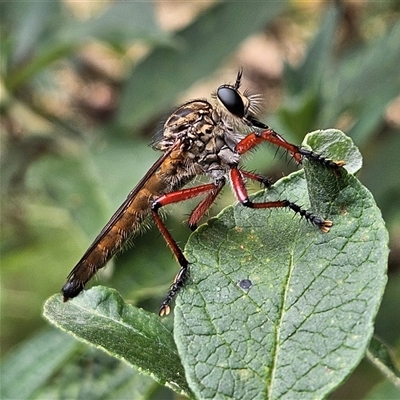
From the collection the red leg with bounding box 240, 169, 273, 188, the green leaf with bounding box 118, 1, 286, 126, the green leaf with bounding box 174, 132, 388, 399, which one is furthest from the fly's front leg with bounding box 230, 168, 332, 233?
the green leaf with bounding box 118, 1, 286, 126

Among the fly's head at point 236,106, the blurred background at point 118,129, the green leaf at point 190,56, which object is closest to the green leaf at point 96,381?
the blurred background at point 118,129

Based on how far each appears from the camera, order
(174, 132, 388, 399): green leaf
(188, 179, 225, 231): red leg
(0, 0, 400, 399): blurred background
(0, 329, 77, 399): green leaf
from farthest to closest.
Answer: (0, 0, 400, 399): blurred background < (0, 329, 77, 399): green leaf < (188, 179, 225, 231): red leg < (174, 132, 388, 399): green leaf

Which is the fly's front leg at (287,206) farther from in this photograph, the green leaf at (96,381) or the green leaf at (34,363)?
the green leaf at (34,363)

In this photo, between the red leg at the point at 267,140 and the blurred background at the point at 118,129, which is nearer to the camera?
the red leg at the point at 267,140

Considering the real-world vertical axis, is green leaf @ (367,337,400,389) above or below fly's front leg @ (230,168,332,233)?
below

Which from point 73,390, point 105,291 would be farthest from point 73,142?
point 105,291

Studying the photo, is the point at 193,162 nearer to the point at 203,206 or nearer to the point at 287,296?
the point at 203,206

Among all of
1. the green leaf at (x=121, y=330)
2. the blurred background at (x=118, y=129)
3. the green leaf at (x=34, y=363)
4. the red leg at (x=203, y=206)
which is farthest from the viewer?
the blurred background at (x=118, y=129)

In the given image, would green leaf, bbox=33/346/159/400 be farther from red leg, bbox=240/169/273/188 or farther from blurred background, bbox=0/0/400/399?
red leg, bbox=240/169/273/188

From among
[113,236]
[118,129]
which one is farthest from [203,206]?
[118,129]
